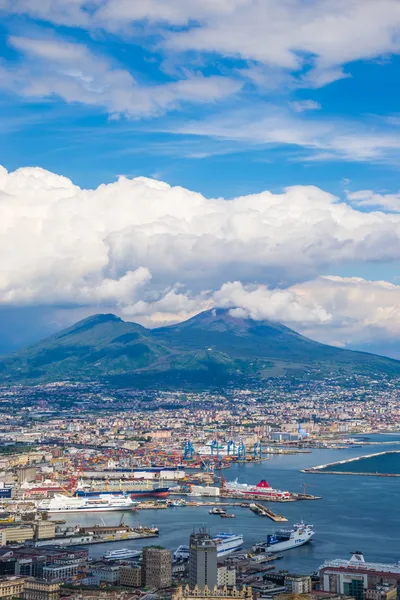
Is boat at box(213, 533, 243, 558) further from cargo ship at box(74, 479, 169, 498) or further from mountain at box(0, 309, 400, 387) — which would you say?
mountain at box(0, 309, 400, 387)

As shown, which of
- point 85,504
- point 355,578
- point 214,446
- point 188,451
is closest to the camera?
point 355,578

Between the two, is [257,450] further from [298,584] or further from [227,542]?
[298,584]

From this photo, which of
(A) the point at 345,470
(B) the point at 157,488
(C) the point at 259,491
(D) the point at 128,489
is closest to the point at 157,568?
(C) the point at 259,491

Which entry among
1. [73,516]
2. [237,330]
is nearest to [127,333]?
[237,330]

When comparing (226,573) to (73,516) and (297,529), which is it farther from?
(73,516)

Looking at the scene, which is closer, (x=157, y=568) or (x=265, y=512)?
(x=157, y=568)

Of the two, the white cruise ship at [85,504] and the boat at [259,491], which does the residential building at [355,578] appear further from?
the boat at [259,491]
